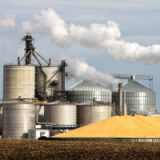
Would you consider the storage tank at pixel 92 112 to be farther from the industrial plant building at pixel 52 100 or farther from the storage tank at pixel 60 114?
the storage tank at pixel 60 114

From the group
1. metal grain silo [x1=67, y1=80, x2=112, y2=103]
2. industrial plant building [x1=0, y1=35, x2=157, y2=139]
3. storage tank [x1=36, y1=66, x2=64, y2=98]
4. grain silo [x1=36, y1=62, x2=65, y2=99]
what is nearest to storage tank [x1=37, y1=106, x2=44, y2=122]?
industrial plant building [x1=0, y1=35, x2=157, y2=139]

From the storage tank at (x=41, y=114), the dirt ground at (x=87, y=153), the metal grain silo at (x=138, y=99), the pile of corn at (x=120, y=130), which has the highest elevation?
the metal grain silo at (x=138, y=99)

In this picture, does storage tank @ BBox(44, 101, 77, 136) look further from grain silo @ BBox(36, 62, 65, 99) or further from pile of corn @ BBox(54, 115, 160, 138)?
pile of corn @ BBox(54, 115, 160, 138)

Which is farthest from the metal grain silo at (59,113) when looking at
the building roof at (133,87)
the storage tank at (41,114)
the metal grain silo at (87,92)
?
the building roof at (133,87)

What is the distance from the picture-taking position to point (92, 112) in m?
87.4

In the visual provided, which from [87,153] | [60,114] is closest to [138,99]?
[60,114]

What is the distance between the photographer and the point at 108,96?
9956 centimetres

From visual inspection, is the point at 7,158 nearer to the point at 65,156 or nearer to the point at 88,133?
the point at 65,156

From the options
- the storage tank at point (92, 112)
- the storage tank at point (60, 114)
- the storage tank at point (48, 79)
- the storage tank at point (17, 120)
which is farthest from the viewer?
the storage tank at point (48, 79)

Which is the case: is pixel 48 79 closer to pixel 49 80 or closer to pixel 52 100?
pixel 49 80

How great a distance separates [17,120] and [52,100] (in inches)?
646

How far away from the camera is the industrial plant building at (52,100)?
78.5 metres

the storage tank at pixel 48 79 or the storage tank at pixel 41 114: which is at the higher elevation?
the storage tank at pixel 48 79

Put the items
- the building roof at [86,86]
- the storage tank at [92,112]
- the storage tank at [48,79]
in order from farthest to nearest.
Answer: the building roof at [86,86], the storage tank at [48,79], the storage tank at [92,112]
